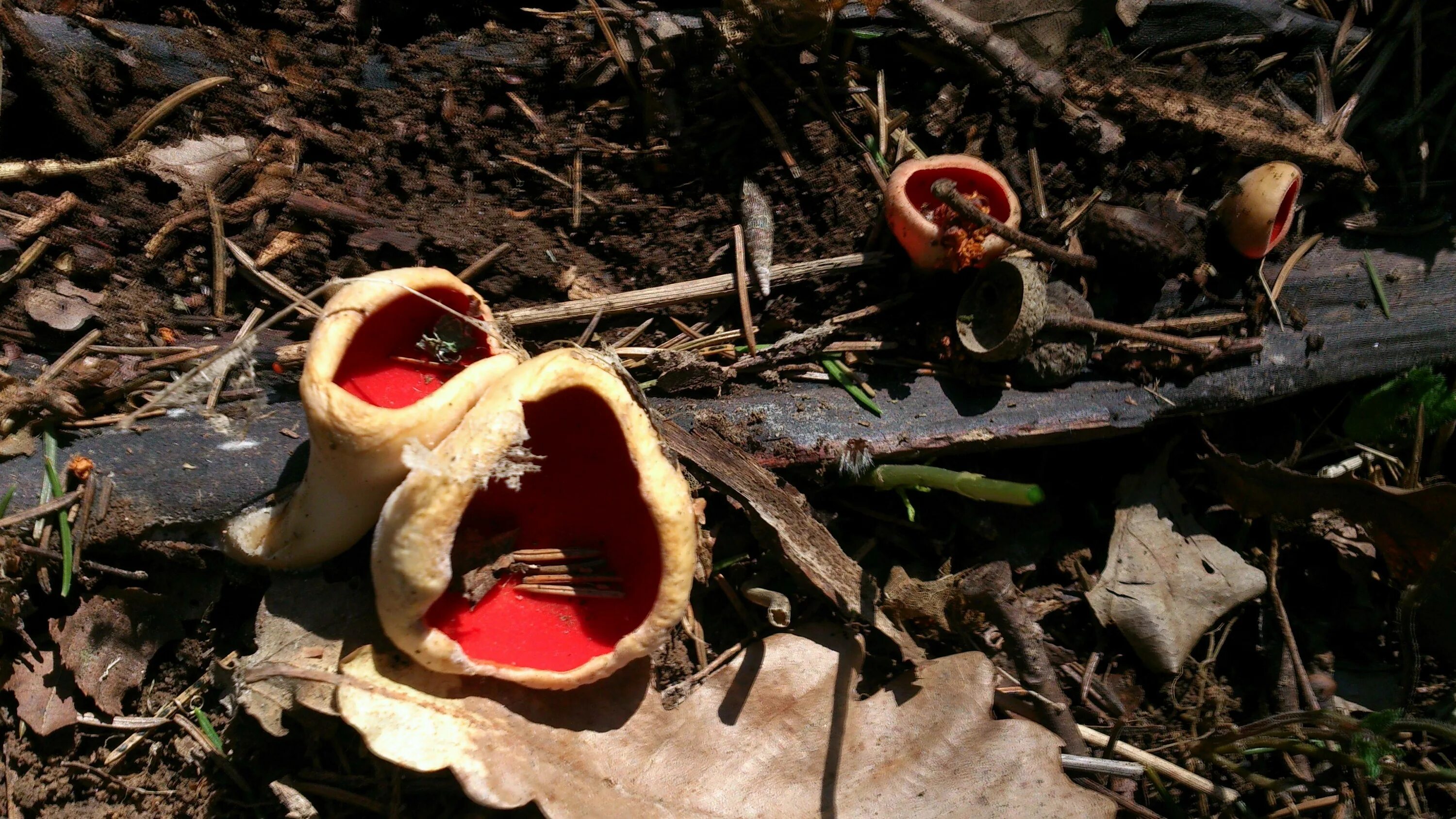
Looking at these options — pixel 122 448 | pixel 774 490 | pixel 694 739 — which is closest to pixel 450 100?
pixel 122 448

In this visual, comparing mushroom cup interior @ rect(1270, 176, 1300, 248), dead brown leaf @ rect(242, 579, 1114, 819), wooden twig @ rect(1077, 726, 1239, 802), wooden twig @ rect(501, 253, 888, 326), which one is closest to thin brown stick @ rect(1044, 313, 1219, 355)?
mushroom cup interior @ rect(1270, 176, 1300, 248)

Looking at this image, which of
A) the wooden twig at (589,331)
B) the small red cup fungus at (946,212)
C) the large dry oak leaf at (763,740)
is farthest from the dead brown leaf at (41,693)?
the small red cup fungus at (946,212)

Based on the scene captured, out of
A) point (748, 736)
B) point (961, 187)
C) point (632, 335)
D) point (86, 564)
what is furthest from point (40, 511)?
point (961, 187)

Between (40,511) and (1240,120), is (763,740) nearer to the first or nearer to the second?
(40,511)

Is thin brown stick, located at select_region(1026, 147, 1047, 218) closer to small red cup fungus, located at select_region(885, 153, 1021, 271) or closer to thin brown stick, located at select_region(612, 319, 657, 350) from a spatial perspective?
small red cup fungus, located at select_region(885, 153, 1021, 271)

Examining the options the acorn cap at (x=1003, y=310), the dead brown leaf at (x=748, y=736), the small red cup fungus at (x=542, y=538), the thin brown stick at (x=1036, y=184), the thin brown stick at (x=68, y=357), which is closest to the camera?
the small red cup fungus at (x=542, y=538)

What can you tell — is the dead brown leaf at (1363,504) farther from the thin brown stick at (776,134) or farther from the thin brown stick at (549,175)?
the thin brown stick at (549,175)
